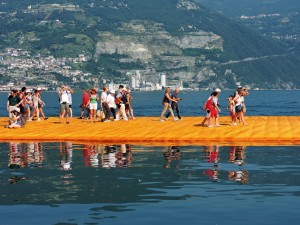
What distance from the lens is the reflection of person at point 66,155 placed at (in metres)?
29.3

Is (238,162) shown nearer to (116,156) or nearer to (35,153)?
(116,156)

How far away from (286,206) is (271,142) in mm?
18486

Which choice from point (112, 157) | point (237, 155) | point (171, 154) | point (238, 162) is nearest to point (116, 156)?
point (112, 157)

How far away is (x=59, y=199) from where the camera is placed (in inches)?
850

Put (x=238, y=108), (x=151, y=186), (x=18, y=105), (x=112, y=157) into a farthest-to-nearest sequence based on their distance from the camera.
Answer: (x=238, y=108) < (x=18, y=105) < (x=112, y=157) < (x=151, y=186)

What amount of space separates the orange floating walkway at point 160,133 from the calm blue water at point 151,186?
156 inches

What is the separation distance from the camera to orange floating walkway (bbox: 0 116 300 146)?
39.1 m

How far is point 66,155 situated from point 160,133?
10.3 meters

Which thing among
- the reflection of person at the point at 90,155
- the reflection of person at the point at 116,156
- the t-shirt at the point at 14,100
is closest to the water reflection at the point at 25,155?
the reflection of person at the point at 90,155

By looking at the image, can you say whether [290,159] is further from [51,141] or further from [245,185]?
[51,141]

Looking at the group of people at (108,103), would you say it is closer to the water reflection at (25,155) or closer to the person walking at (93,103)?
the person walking at (93,103)

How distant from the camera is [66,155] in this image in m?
33.2

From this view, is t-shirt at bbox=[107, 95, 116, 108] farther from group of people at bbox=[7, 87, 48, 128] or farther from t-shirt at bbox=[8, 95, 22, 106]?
t-shirt at bbox=[8, 95, 22, 106]

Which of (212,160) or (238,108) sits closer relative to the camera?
(212,160)
